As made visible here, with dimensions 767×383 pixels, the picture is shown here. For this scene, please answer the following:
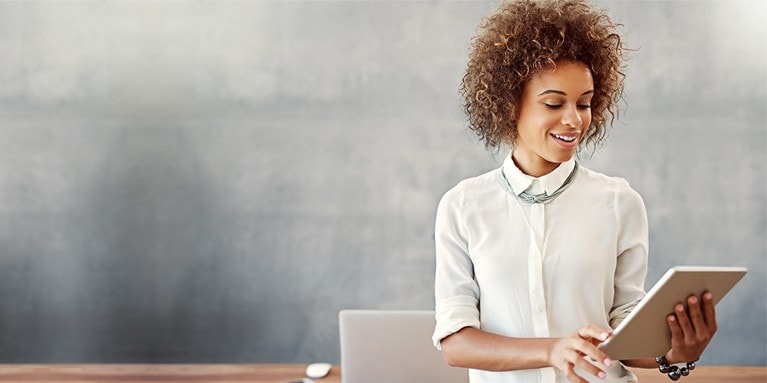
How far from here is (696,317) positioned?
4.55 feet

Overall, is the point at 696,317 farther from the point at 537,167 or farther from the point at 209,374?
the point at 209,374

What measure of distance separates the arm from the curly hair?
0.43 meters

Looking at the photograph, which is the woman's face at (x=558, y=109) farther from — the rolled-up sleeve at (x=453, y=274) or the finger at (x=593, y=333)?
the finger at (x=593, y=333)

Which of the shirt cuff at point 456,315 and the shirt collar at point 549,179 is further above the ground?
the shirt collar at point 549,179

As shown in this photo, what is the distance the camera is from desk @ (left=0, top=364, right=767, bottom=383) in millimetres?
2674

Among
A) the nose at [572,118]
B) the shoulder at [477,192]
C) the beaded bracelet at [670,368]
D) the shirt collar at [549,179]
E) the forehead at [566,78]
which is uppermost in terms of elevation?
the forehead at [566,78]

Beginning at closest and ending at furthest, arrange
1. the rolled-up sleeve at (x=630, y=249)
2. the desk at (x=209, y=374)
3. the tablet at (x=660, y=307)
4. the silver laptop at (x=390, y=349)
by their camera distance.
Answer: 1. the tablet at (x=660, y=307)
2. the rolled-up sleeve at (x=630, y=249)
3. the silver laptop at (x=390, y=349)
4. the desk at (x=209, y=374)

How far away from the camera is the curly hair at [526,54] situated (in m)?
1.56

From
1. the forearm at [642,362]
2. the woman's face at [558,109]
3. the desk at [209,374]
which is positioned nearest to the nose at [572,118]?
the woman's face at [558,109]

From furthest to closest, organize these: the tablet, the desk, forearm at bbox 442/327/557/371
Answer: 1. the desk
2. forearm at bbox 442/327/557/371
3. the tablet

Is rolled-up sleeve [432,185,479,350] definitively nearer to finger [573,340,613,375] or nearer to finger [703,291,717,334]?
finger [573,340,613,375]

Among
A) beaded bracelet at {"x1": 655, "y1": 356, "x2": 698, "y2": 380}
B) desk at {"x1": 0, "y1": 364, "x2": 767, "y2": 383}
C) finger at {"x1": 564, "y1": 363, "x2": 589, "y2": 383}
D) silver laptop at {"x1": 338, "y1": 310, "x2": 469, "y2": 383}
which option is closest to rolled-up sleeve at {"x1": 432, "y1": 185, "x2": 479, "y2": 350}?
finger at {"x1": 564, "y1": 363, "x2": 589, "y2": 383}

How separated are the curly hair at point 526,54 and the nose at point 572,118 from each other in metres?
0.10

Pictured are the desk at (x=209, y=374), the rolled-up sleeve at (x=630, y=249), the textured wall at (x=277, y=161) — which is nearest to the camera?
the rolled-up sleeve at (x=630, y=249)
